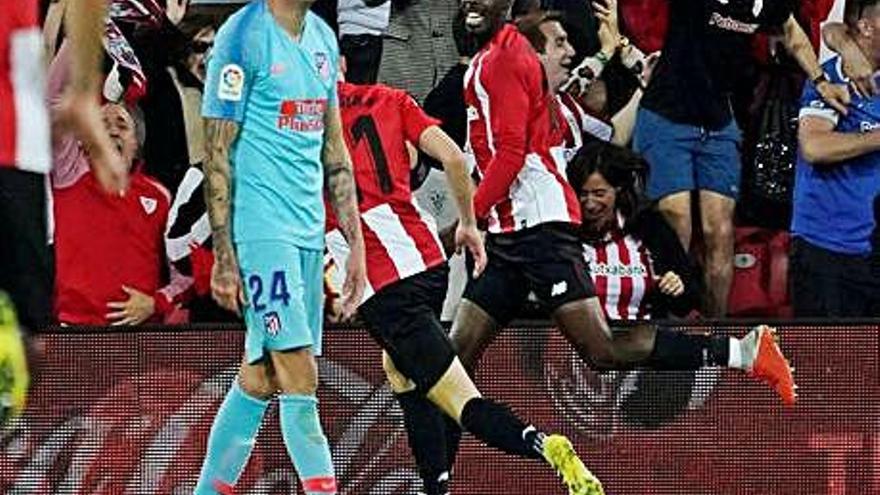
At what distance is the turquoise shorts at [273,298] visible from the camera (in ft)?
27.8

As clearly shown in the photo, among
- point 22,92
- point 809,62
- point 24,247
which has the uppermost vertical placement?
point 22,92

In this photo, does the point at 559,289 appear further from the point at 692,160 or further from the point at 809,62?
the point at 809,62

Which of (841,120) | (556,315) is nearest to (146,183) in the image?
(556,315)

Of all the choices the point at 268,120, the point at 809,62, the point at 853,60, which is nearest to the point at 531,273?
the point at 268,120

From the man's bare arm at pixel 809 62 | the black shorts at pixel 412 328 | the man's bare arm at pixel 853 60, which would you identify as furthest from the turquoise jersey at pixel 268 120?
the man's bare arm at pixel 853 60

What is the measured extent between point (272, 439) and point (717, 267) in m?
2.03

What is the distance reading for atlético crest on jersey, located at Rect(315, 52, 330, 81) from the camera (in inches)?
344

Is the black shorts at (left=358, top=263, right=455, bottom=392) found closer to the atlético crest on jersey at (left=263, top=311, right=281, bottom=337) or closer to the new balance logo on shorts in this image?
the new balance logo on shorts

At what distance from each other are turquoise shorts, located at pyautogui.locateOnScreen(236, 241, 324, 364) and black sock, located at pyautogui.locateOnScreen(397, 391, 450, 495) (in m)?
0.89

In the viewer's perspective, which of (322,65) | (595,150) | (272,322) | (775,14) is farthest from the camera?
(775,14)

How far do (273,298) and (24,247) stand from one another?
3.04 metres

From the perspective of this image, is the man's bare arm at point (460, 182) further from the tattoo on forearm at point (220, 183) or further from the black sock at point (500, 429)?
the tattoo on forearm at point (220, 183)

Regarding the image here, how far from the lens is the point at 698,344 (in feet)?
31.1

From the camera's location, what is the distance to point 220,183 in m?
8.55
